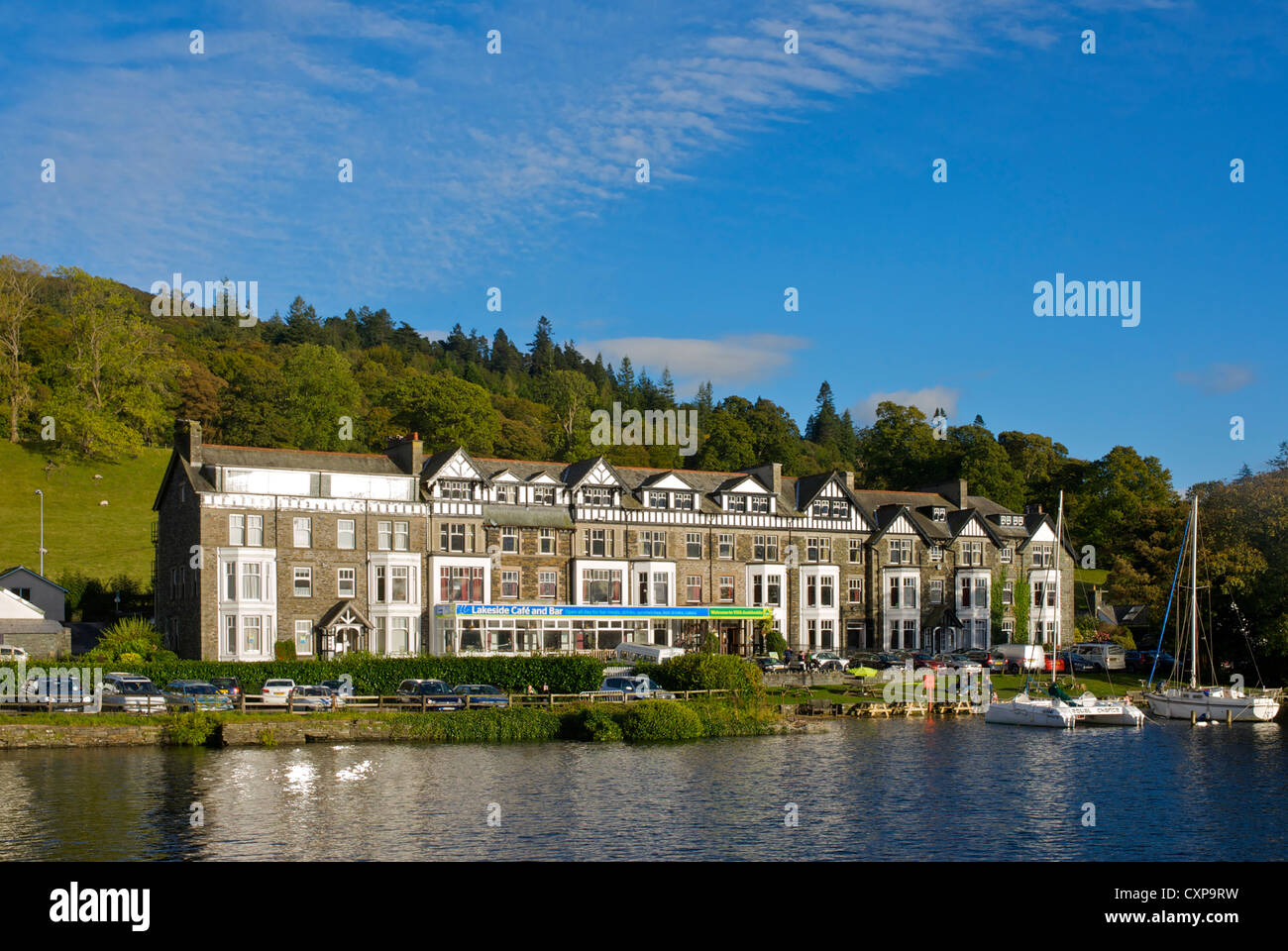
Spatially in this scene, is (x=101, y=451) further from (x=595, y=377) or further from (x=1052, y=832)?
(x=595, y=377)

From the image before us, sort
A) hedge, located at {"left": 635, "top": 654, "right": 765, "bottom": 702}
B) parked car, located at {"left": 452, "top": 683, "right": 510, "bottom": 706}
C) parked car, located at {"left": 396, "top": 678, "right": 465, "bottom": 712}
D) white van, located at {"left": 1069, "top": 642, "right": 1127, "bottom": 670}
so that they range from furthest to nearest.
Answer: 1. white van, located at {"left": 1069, "top": 642, "right": 1127, "bottom": 670}
2. hedge, located at {"left": 635, "top": 654, "right": 765, "bottom": 702}
3. parked car, located at {"left": 452, "top": 683, "right": 510, "bottom": 706}
4. parked car, located at {"left": 396, "top": 678, "right": 465, "bottom": 712}

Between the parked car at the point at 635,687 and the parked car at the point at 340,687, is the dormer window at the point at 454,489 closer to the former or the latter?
the parked car at the point at 340,687

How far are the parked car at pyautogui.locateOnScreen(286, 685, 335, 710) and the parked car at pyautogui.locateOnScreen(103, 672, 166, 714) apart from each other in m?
4.62

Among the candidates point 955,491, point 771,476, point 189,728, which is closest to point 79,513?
point 771,476

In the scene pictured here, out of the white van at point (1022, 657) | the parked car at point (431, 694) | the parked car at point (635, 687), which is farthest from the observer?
the white van at point (1022, 657)

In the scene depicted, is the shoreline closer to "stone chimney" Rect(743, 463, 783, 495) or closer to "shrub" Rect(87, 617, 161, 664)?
"shrub" Rect(87, 617, 161, 664)

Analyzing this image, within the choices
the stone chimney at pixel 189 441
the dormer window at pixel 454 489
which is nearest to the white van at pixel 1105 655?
the dormer window at pixel 454 489

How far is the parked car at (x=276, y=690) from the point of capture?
147 ft

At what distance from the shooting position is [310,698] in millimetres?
45781

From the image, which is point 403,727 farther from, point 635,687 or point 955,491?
point 955,491

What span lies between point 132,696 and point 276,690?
5.40m

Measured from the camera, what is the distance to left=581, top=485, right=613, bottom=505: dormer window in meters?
69.0

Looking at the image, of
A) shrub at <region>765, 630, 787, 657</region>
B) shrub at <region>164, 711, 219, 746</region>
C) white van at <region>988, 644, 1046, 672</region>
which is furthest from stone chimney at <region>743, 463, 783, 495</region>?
shrub at <region>164, 711, 219, 746</region>

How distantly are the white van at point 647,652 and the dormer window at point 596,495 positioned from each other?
9.85 m
